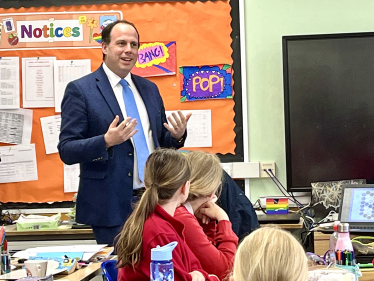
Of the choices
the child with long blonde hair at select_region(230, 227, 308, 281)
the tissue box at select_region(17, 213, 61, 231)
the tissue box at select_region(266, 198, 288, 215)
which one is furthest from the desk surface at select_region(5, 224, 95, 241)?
the child with long blonde hair at select_region(230, 227, 308, 281)

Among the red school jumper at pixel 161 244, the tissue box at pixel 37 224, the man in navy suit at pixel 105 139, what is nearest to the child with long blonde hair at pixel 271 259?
the red school jumper at pixel 161 244

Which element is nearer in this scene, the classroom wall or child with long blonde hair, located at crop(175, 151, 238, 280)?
child with long blonde hair, located at crop(175, 151, 238, 280)

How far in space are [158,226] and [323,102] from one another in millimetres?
2054

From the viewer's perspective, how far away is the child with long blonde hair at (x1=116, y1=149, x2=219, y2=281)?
67.7 inches

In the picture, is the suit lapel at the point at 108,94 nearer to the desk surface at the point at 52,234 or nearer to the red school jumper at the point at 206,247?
the red school jumper at the point at 206,247

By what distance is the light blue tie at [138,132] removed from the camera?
2.65 m

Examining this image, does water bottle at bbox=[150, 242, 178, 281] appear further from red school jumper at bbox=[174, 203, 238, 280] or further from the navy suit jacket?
the navy suit jacket

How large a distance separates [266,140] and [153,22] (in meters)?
1.08

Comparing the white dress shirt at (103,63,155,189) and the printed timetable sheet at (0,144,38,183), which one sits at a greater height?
the white dress shirt at (103,63,155,189)

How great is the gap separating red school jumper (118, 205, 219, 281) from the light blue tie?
33.3 inches

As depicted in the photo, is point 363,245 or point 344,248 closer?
point 344,248

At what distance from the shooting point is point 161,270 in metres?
1.44

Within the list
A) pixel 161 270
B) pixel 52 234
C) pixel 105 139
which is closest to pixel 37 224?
pixel 52 234

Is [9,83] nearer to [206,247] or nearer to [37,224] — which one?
[37,224]
